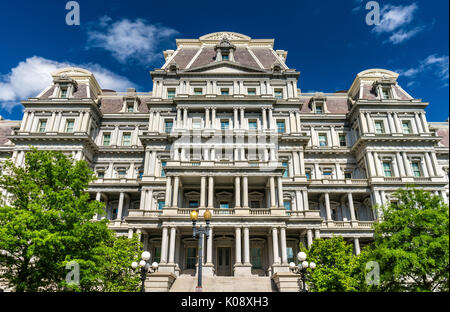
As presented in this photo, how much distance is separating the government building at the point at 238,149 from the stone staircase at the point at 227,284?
272cm

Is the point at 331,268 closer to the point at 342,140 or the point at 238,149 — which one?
the point at 238,149

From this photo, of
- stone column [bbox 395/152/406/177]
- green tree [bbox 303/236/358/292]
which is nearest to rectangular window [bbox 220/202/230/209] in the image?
green tree [bbox 303/236/358/292]

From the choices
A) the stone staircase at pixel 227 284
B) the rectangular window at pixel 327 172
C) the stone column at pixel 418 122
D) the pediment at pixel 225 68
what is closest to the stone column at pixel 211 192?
the stone staircase at pixel 227 284

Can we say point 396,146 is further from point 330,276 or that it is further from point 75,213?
point 75,213

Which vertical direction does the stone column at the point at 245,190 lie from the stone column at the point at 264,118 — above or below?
below

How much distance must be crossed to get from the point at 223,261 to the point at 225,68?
22968 mm

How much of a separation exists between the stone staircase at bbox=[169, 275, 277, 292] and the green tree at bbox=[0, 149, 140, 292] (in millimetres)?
5005

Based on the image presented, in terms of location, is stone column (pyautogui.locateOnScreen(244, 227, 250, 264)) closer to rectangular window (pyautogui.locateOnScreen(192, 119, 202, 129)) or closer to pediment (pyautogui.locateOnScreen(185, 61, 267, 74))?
rectangular window (pyautogui.locateOnScreen(192, 119, 202, 129))

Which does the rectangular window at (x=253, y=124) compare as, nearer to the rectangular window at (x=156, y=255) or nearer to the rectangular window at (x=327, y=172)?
the rectangular window at (x=327, y=172)

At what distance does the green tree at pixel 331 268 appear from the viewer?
15.3 metres

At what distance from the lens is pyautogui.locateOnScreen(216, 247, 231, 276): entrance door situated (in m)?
27.8

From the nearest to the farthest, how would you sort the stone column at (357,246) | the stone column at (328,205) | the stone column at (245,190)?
Answer: the stone column at (245,190)
the stone column at (357,246)
the stone column at (328,205)
